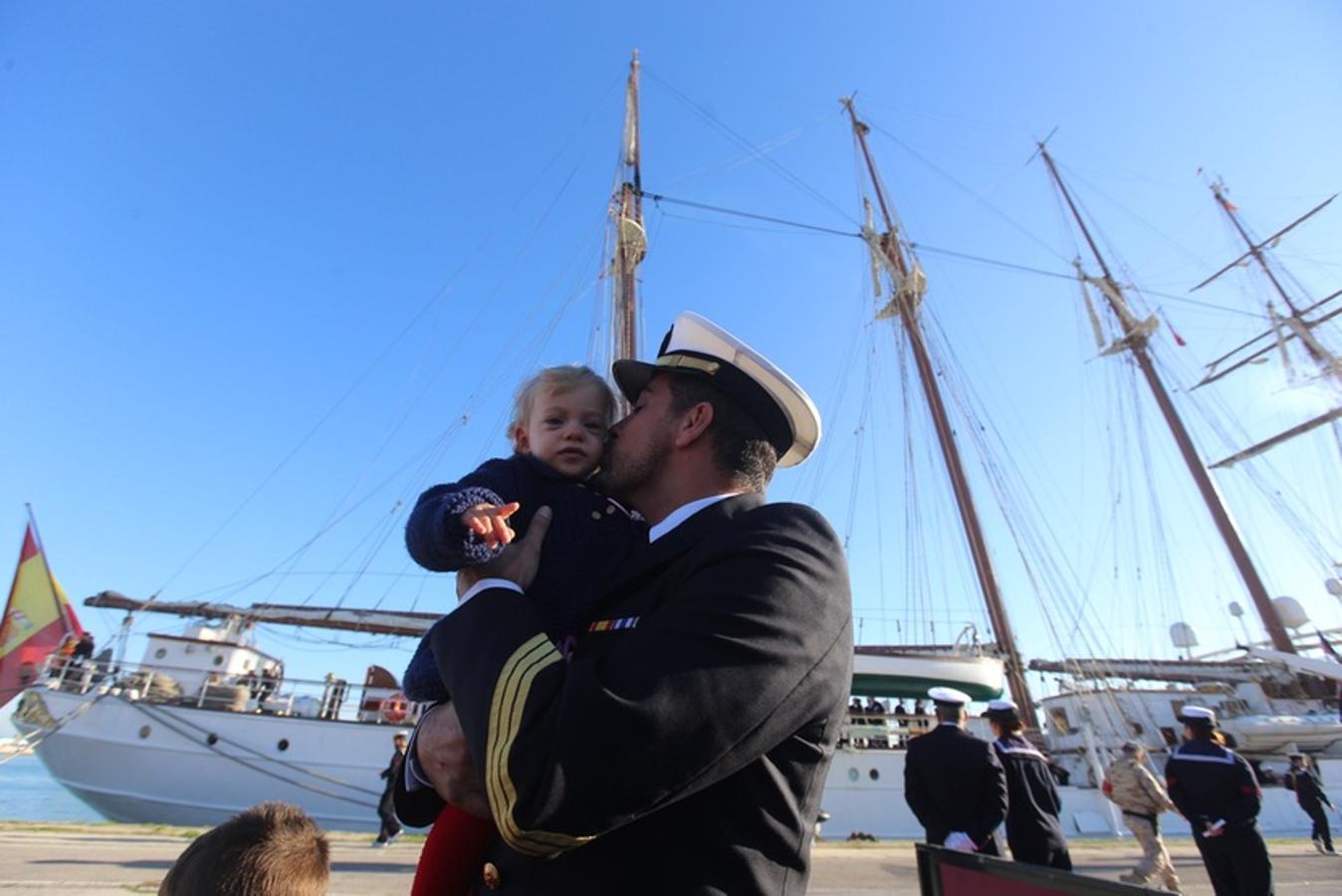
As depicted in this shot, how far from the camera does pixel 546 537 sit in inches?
60.4

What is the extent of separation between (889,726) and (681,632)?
16882 mm

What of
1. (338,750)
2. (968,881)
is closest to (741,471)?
(968,881)

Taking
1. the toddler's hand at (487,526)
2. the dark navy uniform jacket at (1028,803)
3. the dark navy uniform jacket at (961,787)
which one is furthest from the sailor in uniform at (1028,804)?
the toddler's hand at (487,526)

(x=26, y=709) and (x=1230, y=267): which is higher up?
(x=1230, y=267)

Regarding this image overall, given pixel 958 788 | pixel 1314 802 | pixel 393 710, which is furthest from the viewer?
pixel 393 710

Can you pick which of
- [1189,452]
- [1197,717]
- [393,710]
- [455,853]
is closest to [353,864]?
[455,853]

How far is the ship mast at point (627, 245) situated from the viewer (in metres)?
21.5

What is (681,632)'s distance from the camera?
1.02 meters

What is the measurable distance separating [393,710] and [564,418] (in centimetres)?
1606

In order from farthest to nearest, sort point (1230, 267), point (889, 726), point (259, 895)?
point (1230, 267), point (889, 726), point (259, 895)

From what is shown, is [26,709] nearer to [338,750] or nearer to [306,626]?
[306,626]

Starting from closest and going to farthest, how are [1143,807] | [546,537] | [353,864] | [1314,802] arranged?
[546,537] < [353,864] < [1143,807] < [1314,802]

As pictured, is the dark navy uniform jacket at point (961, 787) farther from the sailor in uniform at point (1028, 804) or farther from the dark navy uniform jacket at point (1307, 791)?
the dark navy uniform jacket at point (1307, 791)

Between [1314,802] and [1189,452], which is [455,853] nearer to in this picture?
[1314,802]
